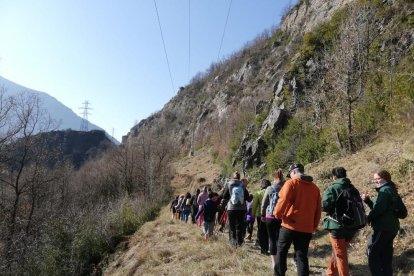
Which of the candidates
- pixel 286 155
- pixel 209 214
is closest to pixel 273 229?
pixel 209 214

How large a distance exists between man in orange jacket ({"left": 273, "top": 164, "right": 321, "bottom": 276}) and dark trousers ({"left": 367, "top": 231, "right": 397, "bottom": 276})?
98 cm

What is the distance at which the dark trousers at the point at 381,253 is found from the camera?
240 inches

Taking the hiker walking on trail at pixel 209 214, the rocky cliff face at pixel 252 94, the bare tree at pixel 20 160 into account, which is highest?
the rocky cliff face at pixel 252 94

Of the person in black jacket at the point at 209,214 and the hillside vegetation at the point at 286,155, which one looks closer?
the hillside vegetation at the point at 286,155

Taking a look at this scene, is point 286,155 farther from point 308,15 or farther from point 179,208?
point 308,15

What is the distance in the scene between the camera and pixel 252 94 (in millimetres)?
52594

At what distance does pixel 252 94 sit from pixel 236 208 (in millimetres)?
44145

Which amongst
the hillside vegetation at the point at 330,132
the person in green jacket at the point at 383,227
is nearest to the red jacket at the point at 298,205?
the person in green jacket at the point at 383,227

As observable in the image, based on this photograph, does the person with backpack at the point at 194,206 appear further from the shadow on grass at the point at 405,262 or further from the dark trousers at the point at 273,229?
the shadow on grass at the point at 405,262

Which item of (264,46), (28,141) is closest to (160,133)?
(264,46)

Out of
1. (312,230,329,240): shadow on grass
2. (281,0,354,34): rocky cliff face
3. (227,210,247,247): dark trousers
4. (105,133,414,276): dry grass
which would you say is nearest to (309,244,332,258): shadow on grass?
(105,133,414,276): dry grass

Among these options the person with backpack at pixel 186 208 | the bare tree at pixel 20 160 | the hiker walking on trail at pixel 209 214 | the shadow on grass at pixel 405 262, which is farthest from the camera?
the bare tree at pixel 20 160

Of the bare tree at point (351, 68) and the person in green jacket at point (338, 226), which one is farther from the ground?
the bare tree at point (351, 68)

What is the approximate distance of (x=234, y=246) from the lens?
966 cm
